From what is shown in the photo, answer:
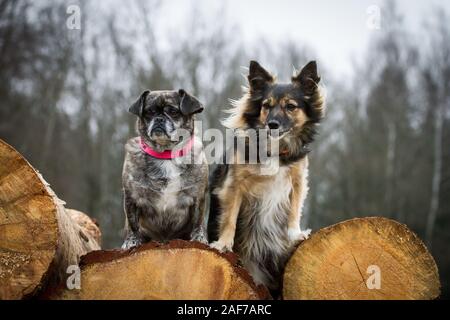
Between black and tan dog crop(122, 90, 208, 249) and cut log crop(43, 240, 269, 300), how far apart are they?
3.09ft

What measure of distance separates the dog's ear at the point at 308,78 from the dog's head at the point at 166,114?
122 cm

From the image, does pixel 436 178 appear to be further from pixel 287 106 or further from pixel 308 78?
pixel 287 106

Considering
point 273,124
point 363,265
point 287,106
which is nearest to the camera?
point 363,265

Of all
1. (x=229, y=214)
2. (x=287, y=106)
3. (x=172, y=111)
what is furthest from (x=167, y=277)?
(x=287, y=106)

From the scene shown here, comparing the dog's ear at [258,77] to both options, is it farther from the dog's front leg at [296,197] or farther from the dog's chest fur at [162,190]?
the dog's chest fur at [162,190]

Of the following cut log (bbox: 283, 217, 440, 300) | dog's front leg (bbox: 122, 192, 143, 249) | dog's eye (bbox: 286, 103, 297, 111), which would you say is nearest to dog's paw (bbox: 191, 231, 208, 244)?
dog's front leg (bbox: 122, 192, 143, 249)

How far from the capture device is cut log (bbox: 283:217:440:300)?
12.7ft

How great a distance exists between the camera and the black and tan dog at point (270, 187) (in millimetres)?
5039

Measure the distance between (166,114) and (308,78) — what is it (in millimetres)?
1619

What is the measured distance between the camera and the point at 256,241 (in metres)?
5.18

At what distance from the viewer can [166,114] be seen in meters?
4.85

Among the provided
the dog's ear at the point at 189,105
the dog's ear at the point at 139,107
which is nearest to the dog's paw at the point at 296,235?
the dog's ear at the point at 189,105
